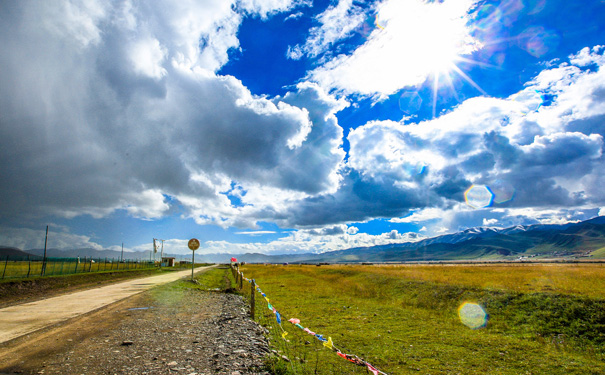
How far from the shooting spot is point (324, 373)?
28.7ft

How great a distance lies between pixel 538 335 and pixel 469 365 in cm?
764

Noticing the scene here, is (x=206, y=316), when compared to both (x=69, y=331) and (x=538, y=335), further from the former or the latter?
(x=538, y=335)

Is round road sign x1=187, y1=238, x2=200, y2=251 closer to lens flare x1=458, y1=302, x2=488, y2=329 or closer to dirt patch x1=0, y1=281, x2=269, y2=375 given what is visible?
dirt patch x1=0, y1=281, x2=269, y2=375

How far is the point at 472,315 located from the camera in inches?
756

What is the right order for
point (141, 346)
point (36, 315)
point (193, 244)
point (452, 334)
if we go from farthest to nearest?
point (193, 244) → point (452, 334) → point (36, 315) → point (141, 346)

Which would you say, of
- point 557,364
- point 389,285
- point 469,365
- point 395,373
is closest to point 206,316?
point 395,373

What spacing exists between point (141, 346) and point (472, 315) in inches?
757

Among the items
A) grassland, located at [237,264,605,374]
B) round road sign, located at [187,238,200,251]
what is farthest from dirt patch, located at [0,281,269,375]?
round road sign, located at [187,238,200,251]

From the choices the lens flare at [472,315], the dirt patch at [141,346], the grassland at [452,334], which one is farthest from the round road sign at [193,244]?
the lens flare at [472,315]

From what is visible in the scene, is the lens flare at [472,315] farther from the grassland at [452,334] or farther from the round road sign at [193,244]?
the round road sign at [193,244]

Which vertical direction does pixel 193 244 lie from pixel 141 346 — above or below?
above

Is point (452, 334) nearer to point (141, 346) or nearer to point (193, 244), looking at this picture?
point (141, 346)

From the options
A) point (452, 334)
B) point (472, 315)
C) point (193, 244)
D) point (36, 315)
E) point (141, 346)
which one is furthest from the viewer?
point (193, 244)

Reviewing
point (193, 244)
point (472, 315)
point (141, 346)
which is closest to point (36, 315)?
point (141, 346)
